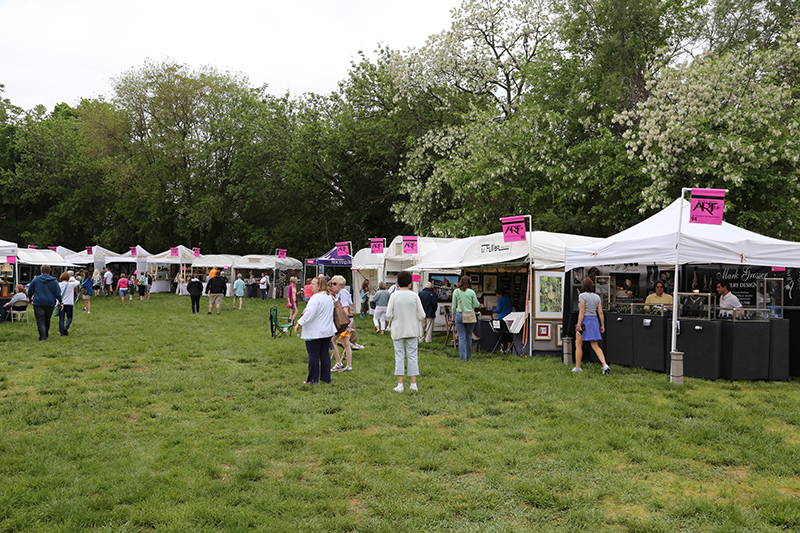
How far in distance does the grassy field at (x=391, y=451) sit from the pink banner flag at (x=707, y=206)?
2.45 metres

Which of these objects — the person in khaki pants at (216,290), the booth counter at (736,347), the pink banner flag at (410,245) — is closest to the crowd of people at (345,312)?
the pink banner flag at (410,245)

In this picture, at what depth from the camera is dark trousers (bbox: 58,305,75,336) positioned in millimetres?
13930

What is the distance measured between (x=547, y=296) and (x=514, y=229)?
1.61 metres

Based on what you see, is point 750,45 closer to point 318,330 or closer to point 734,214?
point 734,214

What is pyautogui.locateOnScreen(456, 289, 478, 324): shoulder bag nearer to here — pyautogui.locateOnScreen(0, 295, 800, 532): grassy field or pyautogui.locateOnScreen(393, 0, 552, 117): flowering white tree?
pyautogui.locateOnScreen(0, 295, 800, 532): grassy field

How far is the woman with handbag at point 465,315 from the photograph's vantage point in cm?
1083

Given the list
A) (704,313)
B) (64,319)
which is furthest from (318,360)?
(64,319)

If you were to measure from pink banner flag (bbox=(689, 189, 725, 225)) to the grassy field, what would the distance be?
2448 millimetres

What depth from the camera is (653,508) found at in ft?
13.1

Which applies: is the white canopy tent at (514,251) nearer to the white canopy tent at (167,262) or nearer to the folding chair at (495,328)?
the folding chair at (495,328)

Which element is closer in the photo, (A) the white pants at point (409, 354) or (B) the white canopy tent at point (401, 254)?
(A) the white pants at point (409, 354)

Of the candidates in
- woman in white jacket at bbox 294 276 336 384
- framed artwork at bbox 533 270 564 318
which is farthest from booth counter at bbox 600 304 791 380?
woman in white jacket at bbox 294 276 336 384

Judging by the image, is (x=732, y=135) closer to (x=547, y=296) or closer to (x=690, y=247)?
(x=547, y=296)

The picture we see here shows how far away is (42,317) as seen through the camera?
12758 mm
